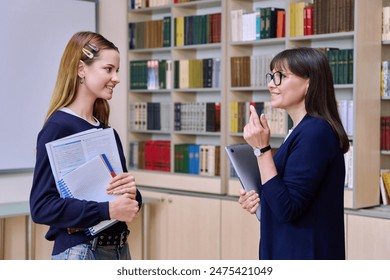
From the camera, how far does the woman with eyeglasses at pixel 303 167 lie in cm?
207

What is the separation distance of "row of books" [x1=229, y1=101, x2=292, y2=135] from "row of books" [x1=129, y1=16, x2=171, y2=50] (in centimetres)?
89

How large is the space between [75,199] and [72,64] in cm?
46

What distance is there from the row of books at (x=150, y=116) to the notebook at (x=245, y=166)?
2956 millimetres

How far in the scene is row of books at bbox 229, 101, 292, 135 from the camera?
4.56 meters

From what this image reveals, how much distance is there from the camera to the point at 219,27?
4918mm

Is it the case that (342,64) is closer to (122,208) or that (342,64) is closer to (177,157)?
(177,157)

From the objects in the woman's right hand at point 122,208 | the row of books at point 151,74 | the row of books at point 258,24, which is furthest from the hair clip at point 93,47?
the row of books at point 151,74

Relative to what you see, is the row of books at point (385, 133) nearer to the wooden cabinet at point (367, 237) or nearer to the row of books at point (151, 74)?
the wooden cabinet at point (367, 237)

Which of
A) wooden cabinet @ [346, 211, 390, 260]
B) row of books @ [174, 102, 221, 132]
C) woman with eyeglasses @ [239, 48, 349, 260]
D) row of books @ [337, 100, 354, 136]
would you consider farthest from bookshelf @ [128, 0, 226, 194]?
woman with eyeglasses @ [239, 48, 349, 260]

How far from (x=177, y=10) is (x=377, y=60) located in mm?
1780

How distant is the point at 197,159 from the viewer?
5.16 metres
